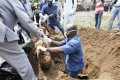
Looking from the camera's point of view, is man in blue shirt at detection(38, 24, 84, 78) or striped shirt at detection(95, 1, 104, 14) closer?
man in blue shirt at detection(38, 24, 84, 78)

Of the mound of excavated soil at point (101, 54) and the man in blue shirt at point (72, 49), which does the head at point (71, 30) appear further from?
the mound of excavated soil at point (101, 54)

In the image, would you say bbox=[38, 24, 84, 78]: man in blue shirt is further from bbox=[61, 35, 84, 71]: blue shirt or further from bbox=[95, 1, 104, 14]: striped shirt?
bbox=[95, 1, 104, 14]: striped shirt

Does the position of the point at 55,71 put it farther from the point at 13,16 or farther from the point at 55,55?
the point at 13,16

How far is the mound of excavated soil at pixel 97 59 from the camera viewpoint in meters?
6.85

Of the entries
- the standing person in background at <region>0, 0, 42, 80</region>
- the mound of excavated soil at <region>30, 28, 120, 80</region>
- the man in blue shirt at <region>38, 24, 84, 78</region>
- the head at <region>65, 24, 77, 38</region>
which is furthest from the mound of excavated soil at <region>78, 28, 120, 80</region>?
the standing person in background at <region>0, 0, 42, 80</region>

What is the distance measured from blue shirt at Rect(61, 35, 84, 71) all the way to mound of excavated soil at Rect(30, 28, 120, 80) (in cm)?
29

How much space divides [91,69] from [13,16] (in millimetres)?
3947

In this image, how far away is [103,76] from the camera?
6.85 meters

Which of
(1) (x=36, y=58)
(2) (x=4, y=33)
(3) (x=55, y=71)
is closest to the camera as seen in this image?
(2) (x=4, y=33)

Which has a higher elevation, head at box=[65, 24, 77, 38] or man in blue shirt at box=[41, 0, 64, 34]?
head at box=[65, 24, 77, 38]

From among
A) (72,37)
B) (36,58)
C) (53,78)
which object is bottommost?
(53,78)

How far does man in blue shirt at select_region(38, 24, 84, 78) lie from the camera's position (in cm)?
568

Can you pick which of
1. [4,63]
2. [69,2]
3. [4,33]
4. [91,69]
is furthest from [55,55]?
[4,33]

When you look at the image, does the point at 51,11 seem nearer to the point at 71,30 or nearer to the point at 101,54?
the point at 101,54
